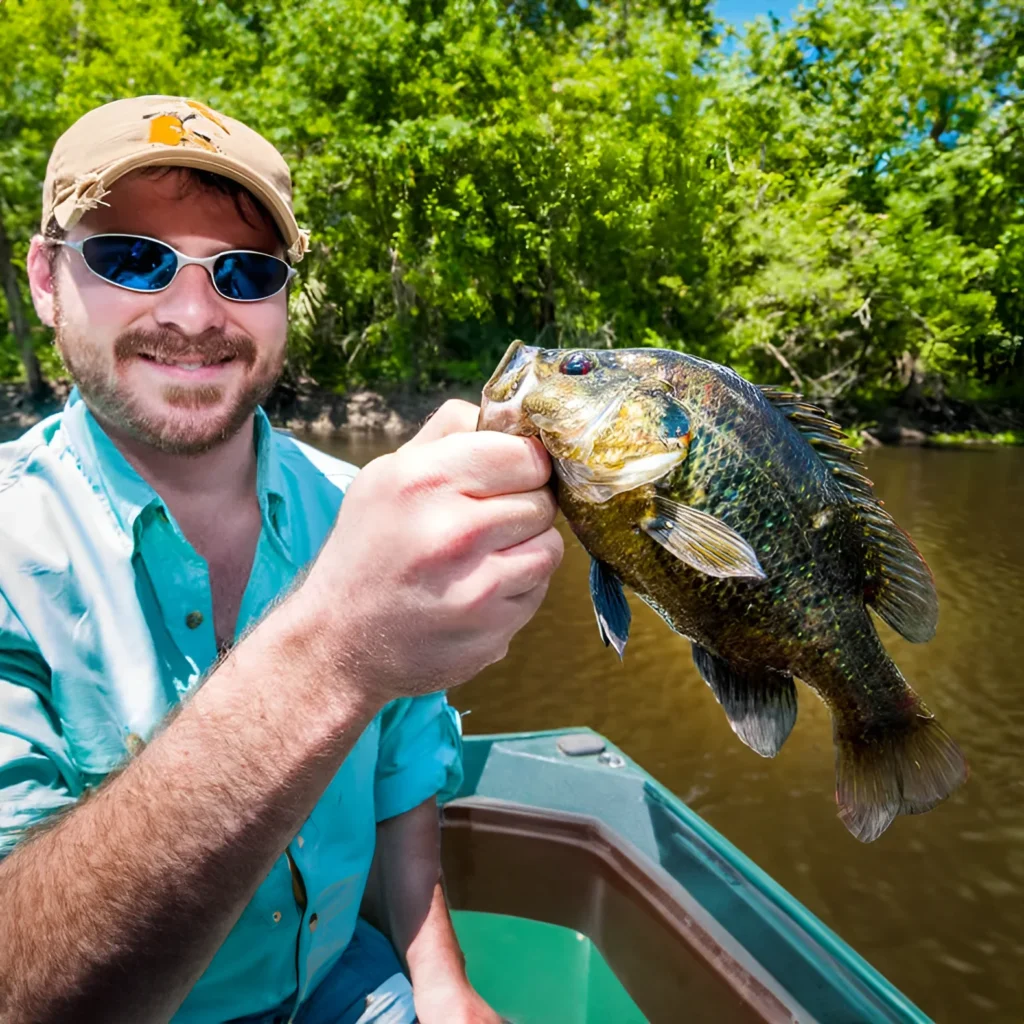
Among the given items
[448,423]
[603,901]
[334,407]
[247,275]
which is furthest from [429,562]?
[334,407]

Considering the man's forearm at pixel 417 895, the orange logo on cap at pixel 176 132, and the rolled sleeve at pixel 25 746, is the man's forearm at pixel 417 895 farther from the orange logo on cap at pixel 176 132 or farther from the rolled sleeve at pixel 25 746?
the orange logo on cap at pixel 176 132

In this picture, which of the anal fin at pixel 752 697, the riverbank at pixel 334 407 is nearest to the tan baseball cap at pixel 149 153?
the anal fin at pixel 752 697

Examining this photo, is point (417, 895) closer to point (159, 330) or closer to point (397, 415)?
point (159, 330)

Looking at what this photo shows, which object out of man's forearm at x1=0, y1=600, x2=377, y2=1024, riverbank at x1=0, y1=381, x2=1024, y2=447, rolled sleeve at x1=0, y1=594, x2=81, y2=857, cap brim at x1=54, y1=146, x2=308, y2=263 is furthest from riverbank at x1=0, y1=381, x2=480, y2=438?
man's forearm at x1=0, y1=600, x2=377, y2=1024

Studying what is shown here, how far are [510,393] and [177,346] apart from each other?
3.35 ft

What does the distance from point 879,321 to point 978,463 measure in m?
5.66

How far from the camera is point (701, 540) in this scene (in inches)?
48.3

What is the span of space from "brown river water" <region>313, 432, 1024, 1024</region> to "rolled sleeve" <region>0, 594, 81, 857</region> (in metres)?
3.93

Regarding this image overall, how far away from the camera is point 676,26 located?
22781mm

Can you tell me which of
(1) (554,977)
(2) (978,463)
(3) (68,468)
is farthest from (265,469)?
(2) (978,463)

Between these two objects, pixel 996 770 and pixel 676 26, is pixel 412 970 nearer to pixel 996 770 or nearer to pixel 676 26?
pixel 996 770

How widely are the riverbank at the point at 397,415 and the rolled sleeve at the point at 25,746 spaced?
1833 centimetres

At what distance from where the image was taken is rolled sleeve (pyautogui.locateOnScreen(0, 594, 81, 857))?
1294mm

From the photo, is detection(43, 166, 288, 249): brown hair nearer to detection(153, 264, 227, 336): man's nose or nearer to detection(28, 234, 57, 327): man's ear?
detection(28, 234, 57, 327): man's ear
